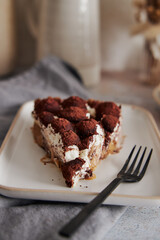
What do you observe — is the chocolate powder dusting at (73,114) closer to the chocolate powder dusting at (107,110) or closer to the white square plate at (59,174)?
the chocolate powder dusting at (107,110)

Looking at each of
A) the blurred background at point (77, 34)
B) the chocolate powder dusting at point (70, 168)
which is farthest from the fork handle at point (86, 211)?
the blurred background at point (77, 34)

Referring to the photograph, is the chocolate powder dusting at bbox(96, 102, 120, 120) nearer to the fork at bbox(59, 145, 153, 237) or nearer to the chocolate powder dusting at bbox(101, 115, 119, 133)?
the chocolate powder dusting at bbox(101, 115, 119, 133)

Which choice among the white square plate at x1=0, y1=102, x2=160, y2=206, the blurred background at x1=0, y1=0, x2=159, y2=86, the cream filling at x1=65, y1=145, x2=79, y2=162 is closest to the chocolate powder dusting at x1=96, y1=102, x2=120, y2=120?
the white square plate at x1=0, y1=102, x2=160, y2=206

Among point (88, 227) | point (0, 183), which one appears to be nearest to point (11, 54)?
point (0, 183)

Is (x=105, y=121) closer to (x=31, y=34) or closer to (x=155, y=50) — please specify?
(x=155, y=50)

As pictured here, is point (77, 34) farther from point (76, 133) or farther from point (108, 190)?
point (108, 190)

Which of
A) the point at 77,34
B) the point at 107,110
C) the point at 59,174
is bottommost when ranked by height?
the point at 59,174

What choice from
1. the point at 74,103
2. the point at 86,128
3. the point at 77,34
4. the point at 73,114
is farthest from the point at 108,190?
the point at 77,34
